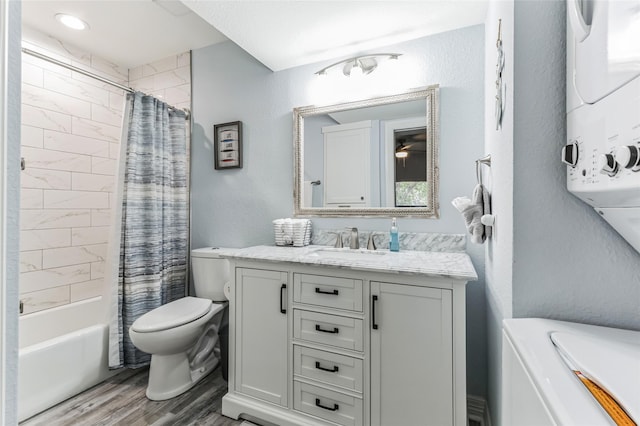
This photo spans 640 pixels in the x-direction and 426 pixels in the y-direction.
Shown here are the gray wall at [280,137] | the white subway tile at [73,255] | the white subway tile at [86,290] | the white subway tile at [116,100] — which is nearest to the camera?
the gray wall at [280,137]

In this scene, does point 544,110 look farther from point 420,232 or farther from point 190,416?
point 190,416

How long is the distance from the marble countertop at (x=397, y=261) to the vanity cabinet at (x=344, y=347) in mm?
41

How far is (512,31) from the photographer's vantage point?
833 millimetres

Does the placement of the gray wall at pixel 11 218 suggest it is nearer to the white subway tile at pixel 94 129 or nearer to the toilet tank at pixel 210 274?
the toilet tank at pixel 210 274

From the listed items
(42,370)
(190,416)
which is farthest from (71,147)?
(190,416)

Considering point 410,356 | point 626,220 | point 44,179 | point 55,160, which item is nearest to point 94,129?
point 55,160

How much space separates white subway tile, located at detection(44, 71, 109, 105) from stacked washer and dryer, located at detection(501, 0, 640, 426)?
3177mm

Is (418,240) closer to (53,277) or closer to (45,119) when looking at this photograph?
(53,277)

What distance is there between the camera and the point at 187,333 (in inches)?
70.7

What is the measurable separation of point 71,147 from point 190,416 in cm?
226

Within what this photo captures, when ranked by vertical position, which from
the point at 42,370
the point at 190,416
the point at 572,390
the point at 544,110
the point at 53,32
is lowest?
the point at 190,416

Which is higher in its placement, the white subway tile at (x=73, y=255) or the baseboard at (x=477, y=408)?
the white subway tile at (x=73, y=255)

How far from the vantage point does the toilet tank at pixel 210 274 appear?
2.22 meters

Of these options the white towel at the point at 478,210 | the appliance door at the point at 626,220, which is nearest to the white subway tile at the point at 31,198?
the white towel at the point at 478,210
